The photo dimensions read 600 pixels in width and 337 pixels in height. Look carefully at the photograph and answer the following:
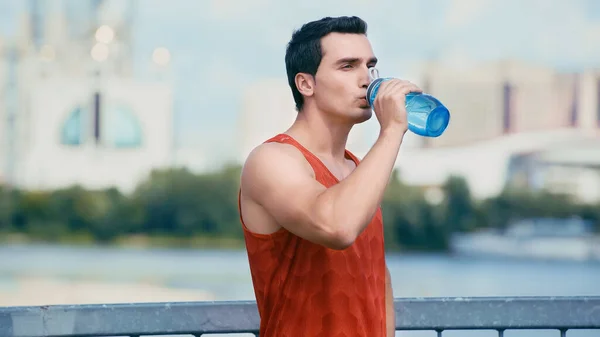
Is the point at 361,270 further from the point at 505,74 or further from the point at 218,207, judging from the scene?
the point at 505,74

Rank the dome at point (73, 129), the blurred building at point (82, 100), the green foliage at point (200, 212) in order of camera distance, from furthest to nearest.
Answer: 1. the dome at point (73, 129)
2. the blurred building at point (82, 100)
3. the green foliage at point (200, 212)

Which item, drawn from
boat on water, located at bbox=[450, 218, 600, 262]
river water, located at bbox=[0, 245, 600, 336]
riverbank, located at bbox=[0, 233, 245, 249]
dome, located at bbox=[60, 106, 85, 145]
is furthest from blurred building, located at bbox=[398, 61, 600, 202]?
dome, located at bbox=[60, 106, 85, 145]

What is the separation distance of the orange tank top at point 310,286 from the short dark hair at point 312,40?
0.43 ft

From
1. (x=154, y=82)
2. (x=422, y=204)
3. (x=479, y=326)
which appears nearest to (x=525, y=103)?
(x=422, y=204)

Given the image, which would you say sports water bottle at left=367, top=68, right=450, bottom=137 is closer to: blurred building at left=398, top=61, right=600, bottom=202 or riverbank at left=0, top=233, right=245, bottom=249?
riverbank at left=0, top=233, right=245, bottom=249

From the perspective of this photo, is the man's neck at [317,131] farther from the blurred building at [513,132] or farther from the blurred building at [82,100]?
the blurred building at [82,100]

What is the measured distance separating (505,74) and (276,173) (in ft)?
99.7

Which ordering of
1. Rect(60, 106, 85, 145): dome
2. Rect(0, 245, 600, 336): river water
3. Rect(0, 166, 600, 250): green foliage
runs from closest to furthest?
Rect(0, 245, 600, 336): river water
Rect(0, 166, 600, 250): green foliage
Rect(60, 106, 85, 145): dome

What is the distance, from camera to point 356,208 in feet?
4.09

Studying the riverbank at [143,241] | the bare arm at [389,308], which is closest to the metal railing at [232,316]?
the bare arm at [389,308]

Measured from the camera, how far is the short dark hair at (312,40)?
1.43m

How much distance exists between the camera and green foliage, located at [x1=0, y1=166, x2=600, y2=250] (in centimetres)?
2606

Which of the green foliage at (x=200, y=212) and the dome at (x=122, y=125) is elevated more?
the dome at (x=122, y=125)

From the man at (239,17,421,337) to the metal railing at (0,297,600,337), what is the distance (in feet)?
0.54
